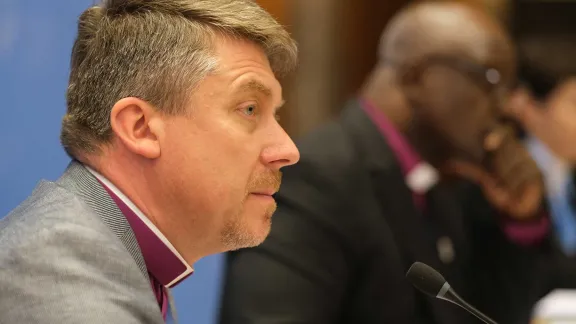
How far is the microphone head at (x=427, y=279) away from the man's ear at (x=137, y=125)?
41 cm

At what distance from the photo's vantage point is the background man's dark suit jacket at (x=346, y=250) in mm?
1677

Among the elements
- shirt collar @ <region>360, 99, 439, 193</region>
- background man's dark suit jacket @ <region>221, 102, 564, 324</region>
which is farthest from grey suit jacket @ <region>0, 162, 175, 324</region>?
shirt collar @ <region>360, 99, 439, 193</region>

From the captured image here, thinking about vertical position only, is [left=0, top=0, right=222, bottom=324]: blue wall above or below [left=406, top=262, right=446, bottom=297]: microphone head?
above

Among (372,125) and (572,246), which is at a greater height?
(372,125)

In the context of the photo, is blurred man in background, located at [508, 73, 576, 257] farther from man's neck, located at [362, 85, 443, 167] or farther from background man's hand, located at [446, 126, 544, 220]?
man's neck, located at [362, 85, 443, 167]

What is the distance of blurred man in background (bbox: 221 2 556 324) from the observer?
1.71 metres

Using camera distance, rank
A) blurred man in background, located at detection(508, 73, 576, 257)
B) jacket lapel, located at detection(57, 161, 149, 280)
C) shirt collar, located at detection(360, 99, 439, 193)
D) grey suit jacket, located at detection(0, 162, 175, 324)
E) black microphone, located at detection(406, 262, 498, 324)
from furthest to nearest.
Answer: blurred man in background, located at detection(508, 73, 576, 257) < shirt collar, located at detection(360, 99, 439, 193) < black microphone, located at detection(406, 262, 498, 324) < jacket lapel, located at detection(57, 161, 149, 280) < grey suit jacket, located at detection(0, 162, 175, 324)

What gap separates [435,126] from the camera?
7.23ft

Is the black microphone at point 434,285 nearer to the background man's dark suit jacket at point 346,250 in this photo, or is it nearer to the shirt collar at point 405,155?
the background man's dark suit jacket at point 346,250

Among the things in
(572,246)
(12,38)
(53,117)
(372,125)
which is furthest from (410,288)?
(572,246)

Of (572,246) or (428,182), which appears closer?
(428,182)

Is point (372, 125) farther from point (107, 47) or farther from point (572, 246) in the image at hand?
point (572, 246)

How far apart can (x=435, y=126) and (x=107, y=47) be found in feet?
3.95

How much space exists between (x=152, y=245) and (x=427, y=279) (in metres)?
0.40
